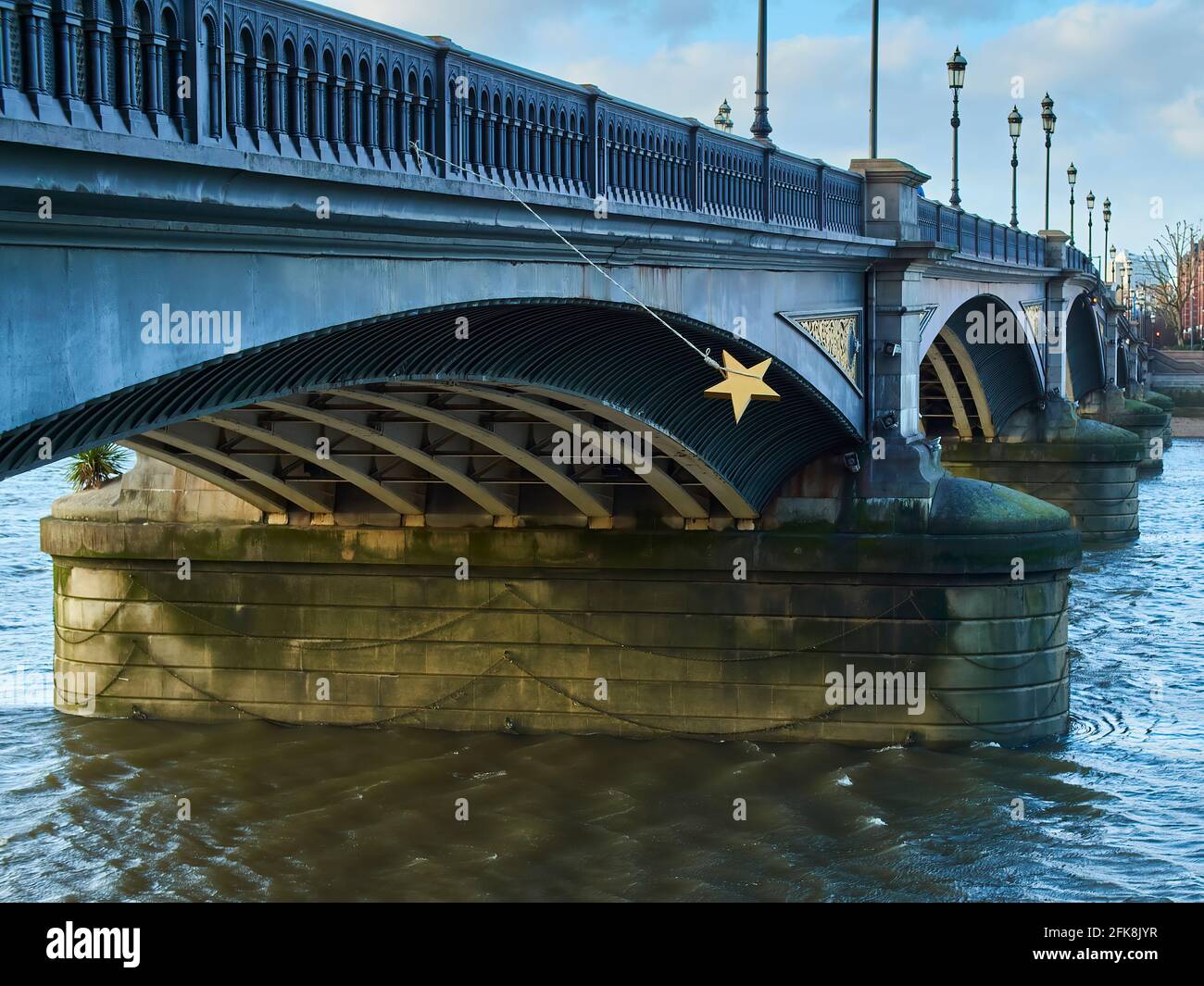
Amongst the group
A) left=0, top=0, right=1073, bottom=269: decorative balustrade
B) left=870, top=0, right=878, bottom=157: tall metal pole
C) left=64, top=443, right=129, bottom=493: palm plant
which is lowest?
left=64, top=443, right=129, bottom=493: palm plant

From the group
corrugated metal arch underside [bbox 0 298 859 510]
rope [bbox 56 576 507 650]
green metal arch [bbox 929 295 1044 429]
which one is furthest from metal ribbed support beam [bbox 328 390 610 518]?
green metal arch [bbox 929 295 1044 429]

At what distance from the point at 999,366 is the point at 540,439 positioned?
1900 cm

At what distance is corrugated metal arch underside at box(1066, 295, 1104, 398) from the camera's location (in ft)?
153

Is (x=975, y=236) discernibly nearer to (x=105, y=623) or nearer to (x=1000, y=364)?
(x=1000, y=364)

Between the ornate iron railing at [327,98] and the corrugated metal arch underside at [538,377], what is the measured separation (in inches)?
37.5

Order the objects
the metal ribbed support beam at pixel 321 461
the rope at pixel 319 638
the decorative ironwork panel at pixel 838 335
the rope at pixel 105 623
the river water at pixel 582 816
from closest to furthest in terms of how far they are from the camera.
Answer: the metal ribbed support beam at pixel 321 461 < the river water at pixel 582 816 < the decorative ironwork panel at pixel 838 335 < the rope at pixel 319 638 < the rope at pixel 105 623

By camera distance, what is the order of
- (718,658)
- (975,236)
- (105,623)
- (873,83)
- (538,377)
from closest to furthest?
(538,377)
(718,658)
(105,623)
(873,83)
(975,236)

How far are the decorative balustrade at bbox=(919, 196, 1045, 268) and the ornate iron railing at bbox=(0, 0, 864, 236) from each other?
8.90m

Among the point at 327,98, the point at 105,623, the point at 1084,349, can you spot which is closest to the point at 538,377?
the point at 327,98

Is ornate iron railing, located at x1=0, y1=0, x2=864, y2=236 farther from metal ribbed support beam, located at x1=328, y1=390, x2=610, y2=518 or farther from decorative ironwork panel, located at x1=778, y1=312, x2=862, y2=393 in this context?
decorative ironwork panel, located at x1=778, y1=312, x2=862, y2=393

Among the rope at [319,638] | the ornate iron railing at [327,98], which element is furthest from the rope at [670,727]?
the ornate iron railing at [327,98]

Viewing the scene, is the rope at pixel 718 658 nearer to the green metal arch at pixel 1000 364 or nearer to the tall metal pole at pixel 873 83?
the tall metal pole at pixel 873 83

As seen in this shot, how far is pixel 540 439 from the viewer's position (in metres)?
A: 17.4

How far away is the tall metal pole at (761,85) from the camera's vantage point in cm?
1842
